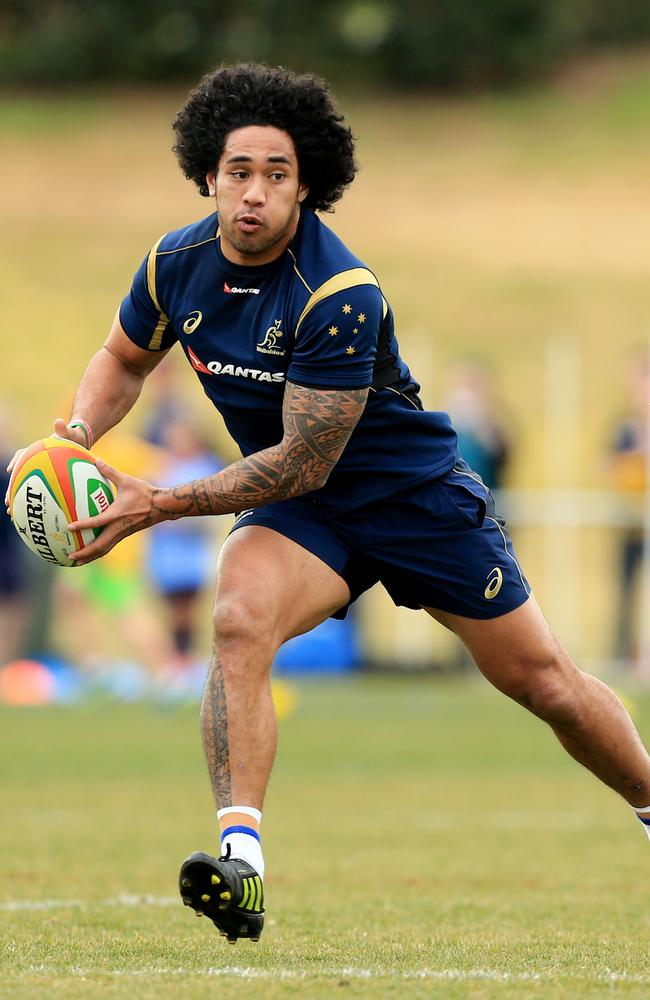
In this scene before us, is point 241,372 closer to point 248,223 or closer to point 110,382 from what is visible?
point 248,223

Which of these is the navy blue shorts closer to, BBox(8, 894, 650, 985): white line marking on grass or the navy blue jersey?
the navy blue jersey

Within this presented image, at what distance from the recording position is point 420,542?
5.65 metres

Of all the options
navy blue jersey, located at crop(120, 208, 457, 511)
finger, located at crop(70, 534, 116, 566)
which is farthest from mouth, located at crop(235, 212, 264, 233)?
finger, located at crop(70, 534, 116, 566)

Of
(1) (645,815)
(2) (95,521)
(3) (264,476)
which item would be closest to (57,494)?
(2) (95,521)

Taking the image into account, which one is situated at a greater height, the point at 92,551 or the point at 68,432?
the point at 68,432

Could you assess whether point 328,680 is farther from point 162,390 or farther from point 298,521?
point 298,521

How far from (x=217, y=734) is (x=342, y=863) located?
248cm

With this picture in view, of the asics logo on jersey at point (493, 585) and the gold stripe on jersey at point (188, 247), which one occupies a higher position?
the gold stripe on jersey at point (188, 247)

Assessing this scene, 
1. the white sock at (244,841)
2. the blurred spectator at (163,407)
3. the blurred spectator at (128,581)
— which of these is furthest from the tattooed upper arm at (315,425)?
the blurred spectator at (163,407)

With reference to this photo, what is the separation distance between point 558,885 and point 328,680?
31.8 ft

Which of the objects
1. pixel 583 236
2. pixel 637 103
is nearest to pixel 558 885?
pixel 583 236

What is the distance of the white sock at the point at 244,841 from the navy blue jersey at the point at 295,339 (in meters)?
1.04

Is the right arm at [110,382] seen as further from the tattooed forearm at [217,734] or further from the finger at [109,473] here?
the tattooed forearm at [217,734]

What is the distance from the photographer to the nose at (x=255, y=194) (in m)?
5.27
